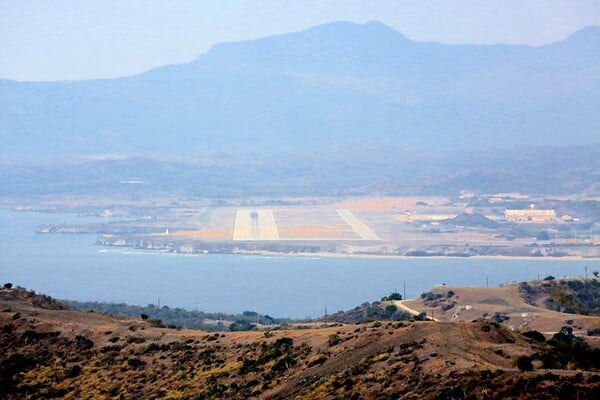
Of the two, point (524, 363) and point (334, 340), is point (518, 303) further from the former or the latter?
point (524, 363)

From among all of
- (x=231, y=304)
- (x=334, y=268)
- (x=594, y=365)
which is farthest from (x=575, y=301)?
(x=334, y=268)

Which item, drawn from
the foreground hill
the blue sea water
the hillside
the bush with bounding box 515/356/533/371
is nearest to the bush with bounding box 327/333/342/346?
the foreground hill

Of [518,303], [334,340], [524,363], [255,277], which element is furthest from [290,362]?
[255,277]

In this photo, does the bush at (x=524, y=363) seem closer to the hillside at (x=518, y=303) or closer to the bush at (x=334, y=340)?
the bush at (x=334, y=340)

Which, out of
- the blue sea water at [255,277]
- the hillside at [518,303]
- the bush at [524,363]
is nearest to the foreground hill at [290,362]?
the bush at [524,363]

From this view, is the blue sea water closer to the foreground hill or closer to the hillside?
the hillside

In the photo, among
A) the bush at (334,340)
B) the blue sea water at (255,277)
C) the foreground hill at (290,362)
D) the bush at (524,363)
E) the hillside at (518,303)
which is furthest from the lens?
the blue sea water at (255,277)

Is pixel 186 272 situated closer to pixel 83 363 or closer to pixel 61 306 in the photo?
pixel 61 306
